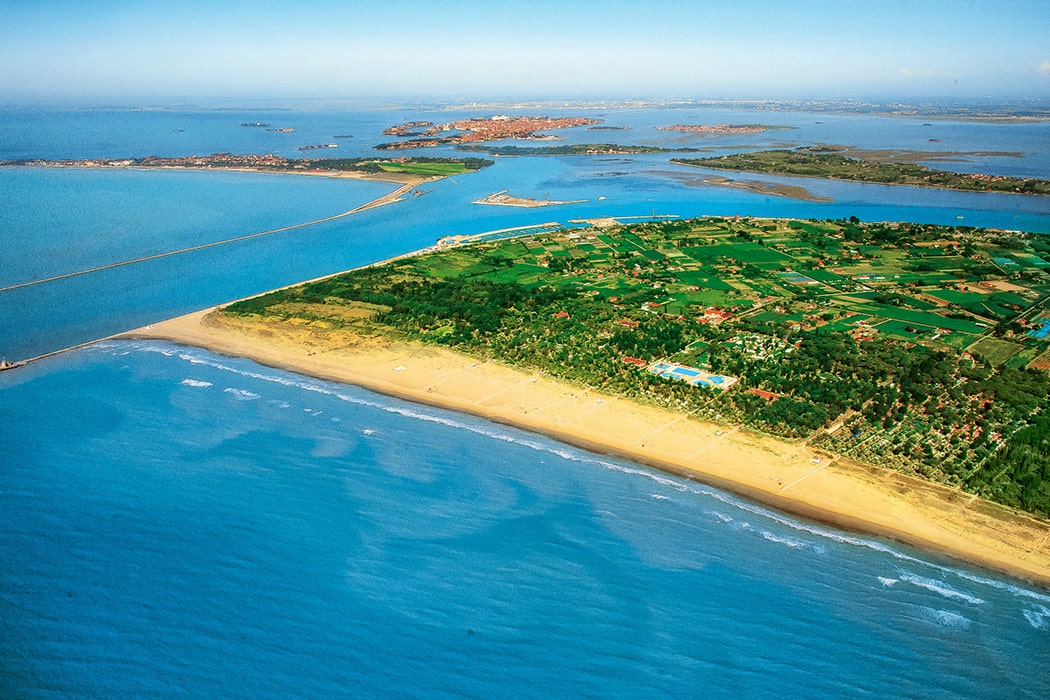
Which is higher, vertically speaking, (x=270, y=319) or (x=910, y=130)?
(x=910, y=130)

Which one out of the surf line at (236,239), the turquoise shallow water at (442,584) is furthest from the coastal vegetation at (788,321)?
the surf line at (236,239)

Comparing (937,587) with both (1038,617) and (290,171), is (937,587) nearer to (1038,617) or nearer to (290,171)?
(1038,617)

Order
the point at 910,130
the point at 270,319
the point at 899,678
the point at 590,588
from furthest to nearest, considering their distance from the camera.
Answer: the point at 910,130
the point at 270,319
the point at 590,588
the point at 899,678

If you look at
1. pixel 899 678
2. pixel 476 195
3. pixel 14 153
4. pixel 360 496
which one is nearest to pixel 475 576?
pixel 360 496

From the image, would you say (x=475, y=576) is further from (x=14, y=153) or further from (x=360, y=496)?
(x=14, y=153)

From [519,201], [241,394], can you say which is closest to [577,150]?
[519,201]

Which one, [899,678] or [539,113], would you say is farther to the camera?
[539,113]

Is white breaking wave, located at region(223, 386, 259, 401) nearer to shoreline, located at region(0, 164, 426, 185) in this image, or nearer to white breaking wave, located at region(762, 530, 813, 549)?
white breaking wave, located at region(762, 530, 813, 549)
